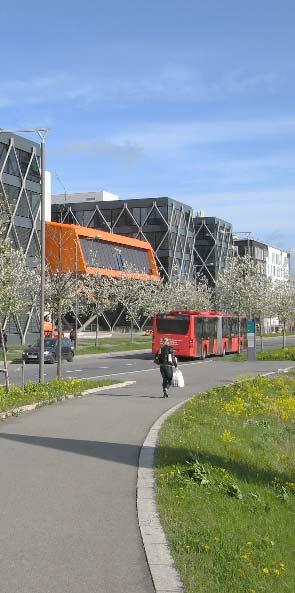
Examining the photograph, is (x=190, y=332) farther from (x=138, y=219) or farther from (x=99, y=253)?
(x=138, y=219)

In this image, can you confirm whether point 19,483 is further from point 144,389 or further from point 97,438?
point 144,389

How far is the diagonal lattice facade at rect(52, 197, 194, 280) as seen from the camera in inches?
4087

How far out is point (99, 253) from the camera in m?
83.4

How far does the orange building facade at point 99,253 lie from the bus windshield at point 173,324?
25.4 metres

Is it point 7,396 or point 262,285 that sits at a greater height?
point 262,285

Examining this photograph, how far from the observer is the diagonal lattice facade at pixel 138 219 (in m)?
104

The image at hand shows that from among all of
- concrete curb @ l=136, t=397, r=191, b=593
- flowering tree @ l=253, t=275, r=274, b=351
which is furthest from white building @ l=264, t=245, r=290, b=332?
concrete curb @ l=136, t=397, r=191, b=593

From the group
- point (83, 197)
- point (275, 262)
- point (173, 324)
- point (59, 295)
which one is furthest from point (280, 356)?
point (275, 262)

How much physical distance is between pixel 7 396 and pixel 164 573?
12.3m

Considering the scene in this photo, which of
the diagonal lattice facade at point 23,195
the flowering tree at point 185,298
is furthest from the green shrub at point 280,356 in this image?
the flowering tree at point 185,298

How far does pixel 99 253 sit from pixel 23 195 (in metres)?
16.5

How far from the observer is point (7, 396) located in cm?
1739

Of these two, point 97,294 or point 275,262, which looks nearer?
point 97,294

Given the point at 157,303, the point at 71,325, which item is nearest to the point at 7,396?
the point at 157,303
